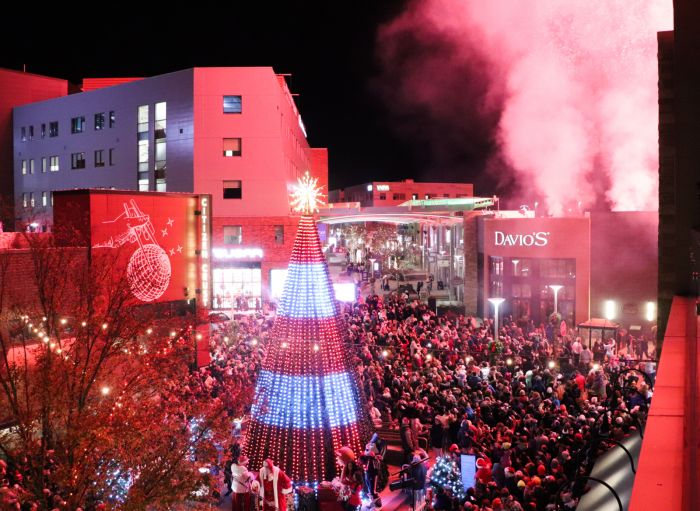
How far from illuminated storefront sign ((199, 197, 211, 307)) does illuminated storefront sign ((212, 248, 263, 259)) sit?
12669mm

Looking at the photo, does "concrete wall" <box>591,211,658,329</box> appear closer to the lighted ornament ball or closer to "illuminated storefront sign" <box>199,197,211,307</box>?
"illuminated storefront sign" <box>199,197,211,307</box>

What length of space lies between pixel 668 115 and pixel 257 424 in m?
9.62

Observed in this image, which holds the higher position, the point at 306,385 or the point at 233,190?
the point at 233,190

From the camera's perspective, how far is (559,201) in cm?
4184

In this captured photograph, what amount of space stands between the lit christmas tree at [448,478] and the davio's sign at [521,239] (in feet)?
62.5

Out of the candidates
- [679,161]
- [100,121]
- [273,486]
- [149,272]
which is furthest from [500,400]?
[100,121]

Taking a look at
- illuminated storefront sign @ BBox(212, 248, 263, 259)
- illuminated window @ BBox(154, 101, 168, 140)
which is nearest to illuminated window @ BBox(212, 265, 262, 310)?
illuminated storefront sign @ BBox(212, 248, 263, 259)

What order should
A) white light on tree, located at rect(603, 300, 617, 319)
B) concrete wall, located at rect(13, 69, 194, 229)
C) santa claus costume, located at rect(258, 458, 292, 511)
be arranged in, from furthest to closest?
1. concrete wall, located at rect(13, 69, 194, 229)
2. white light on tree, located at rect(603, 300, 617, 319)
3. santa claus costume, located at rect(258, 458, 292, 511)

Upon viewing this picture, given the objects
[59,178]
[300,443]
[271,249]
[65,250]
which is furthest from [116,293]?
[59,178]

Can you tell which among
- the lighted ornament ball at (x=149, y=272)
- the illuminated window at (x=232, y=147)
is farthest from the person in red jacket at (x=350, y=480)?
the illuminated window at (x=232, y=147)

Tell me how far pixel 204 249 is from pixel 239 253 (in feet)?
43.4

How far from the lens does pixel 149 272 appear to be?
70.5 feet

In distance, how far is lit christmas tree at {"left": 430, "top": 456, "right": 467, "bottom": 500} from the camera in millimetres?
12289

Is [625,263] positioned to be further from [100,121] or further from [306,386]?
[100,121]
